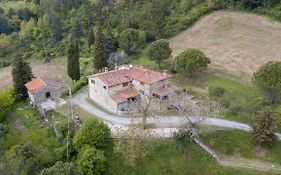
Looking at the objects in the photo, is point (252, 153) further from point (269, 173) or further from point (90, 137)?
point (90, 137)

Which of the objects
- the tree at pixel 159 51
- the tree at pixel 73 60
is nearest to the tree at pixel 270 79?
the tree at pixel 159 51

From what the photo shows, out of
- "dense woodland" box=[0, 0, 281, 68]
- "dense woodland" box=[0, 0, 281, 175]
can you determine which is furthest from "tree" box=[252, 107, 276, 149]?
"dense woodland" box=[0, 0, 281, 68]

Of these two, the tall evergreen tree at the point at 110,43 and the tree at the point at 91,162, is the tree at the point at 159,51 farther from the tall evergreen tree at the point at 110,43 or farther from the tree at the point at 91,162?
the tree at the point at 91,162

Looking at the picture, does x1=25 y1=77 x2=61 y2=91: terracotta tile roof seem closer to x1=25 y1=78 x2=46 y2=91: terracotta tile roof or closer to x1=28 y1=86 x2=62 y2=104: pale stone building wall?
x1=25 y1=78 x2=46 y2=91: terracotta tile roof

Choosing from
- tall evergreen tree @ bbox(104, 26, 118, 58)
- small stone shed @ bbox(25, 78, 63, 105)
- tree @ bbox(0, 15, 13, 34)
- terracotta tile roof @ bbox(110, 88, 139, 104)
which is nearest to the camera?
terracotta tile roof @ bbox(110, 88, 139, 104)

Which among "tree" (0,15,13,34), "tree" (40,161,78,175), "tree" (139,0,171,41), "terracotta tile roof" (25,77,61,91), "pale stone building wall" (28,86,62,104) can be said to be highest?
"tree" (139,0,171,41)

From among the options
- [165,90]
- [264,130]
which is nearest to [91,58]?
[165,90]
